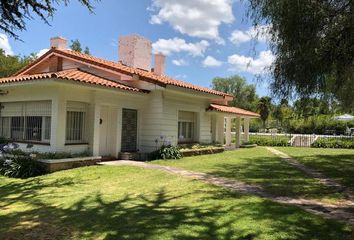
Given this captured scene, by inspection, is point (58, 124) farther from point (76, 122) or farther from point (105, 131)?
point (105, 131)

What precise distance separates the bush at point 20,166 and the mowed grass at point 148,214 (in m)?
1.57

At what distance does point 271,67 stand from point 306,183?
355 cm

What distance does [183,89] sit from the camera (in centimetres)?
1862

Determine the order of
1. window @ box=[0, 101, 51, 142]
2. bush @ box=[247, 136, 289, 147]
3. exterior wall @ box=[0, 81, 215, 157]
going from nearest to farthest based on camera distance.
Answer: exterior wall @ box=[0, 81, 215, 157] < window @ box=[0, 101, 51, 142] < bush @ box=[247, 136, 289, 147]

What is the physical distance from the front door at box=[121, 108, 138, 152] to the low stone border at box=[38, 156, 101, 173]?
2.92m

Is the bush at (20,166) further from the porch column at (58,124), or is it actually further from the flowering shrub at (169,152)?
the flowering shrub at (169,152)

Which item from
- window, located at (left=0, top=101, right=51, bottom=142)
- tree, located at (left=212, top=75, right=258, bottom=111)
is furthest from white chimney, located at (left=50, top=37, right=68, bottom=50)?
tree, located at (left=212, top=75, right=258, bottom=111)

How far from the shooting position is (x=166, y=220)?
6711mm

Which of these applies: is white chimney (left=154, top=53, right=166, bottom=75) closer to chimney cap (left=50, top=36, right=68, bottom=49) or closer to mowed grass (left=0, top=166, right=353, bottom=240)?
chimney cap (left=50, top=36, right=68, bottom=49)

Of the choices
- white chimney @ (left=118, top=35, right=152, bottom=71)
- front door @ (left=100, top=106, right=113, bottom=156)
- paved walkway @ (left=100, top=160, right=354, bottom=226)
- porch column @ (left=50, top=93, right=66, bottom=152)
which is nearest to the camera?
paved walkway @ (left=100, top=160, right=354, bottom=226)

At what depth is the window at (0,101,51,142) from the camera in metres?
14.9

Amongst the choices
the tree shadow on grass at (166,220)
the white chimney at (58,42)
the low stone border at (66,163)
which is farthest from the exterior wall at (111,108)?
the tree shadow on grass at (166,220)

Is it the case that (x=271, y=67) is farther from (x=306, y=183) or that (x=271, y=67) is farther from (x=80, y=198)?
(x=80, y=198)

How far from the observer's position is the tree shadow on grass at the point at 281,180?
9422 mm
